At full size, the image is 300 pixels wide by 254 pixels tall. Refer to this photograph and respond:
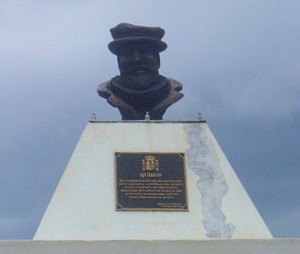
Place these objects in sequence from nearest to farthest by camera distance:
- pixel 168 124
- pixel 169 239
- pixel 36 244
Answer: pixel 36 244
pixel 169 239
pixel 168 124

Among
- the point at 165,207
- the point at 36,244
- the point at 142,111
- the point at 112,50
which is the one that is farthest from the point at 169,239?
the point at 112,50

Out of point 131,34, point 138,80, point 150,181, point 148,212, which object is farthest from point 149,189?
point 131,34

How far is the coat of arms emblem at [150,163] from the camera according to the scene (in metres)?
8.07

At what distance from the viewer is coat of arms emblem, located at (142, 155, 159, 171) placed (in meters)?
8.07

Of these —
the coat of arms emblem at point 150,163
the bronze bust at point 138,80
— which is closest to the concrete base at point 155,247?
the coat of arms emblem at point 150,163

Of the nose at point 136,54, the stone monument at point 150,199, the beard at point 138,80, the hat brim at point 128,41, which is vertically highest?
the hat brim at point 128,41

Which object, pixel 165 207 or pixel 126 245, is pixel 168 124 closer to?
pixel 165 207

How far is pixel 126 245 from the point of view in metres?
6.99

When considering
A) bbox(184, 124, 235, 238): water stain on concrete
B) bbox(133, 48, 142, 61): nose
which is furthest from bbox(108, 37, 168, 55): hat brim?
bbox(184, 124, 235, 238): water stain on concrete

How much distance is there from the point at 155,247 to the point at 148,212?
0.77 meters

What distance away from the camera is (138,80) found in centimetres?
917

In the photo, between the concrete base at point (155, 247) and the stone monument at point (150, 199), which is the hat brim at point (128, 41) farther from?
the concrete base at point (155, 247)

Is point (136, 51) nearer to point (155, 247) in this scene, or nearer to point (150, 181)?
point (150, 181)

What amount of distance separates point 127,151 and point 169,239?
1.41 m
